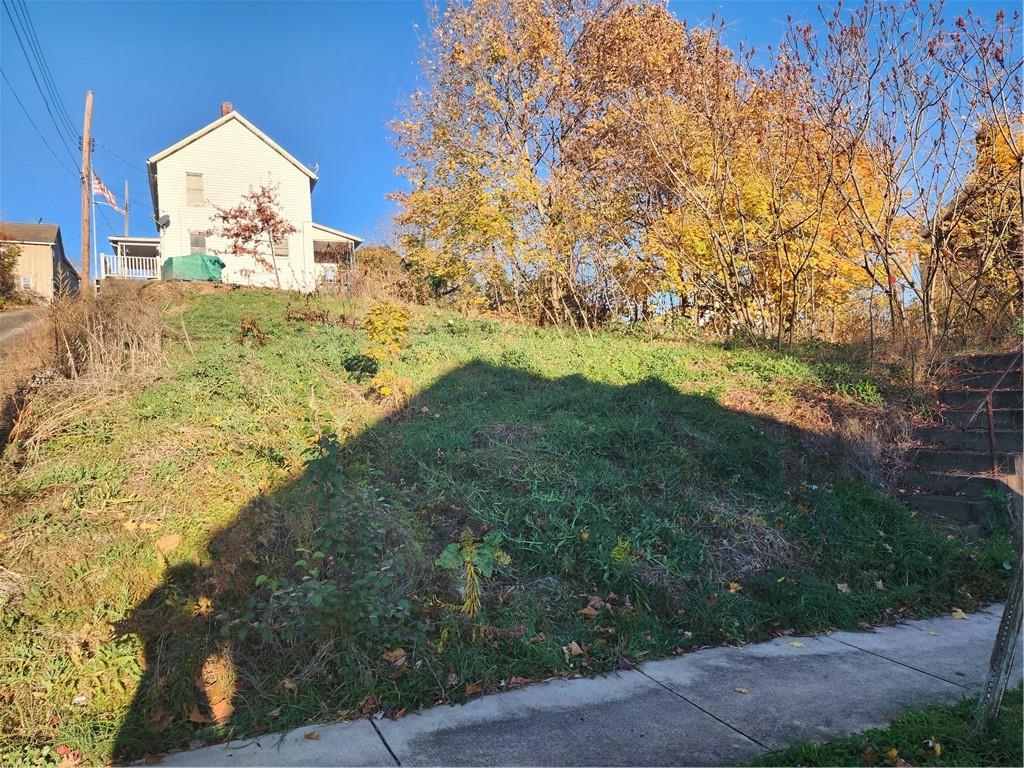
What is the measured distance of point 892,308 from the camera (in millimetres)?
9625

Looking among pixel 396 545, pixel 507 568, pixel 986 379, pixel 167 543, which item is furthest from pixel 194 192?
pixel 986 379

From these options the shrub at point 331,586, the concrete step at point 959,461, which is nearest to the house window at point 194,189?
the shrub at point 331,586

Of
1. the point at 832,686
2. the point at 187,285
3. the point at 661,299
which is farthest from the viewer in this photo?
the point at 187,285

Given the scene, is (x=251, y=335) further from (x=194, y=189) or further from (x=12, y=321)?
(x=194, y=189)

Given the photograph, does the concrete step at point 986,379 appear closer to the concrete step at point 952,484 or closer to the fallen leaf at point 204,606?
the concrete step at point 952,484

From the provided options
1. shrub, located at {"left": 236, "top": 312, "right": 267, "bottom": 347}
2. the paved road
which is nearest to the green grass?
shrub, located at {"left": 236, "top": 312, "right": 267, "bottom": 347}

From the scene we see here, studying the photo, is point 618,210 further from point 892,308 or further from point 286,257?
point 286,257

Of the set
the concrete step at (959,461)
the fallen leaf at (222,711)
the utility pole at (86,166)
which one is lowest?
the fallen leaf at (222,711)

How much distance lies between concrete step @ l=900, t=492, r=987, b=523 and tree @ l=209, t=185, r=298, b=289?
888 inches

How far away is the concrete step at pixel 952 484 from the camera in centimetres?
626

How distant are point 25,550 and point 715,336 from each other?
10.7 m

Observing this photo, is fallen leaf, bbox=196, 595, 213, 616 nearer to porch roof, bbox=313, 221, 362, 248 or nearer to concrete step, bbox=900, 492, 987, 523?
concrete step, bbox=900, 492, 987, 523

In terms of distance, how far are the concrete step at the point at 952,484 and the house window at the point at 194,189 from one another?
27762 mm

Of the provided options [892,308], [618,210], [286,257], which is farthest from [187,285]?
[892,308]
